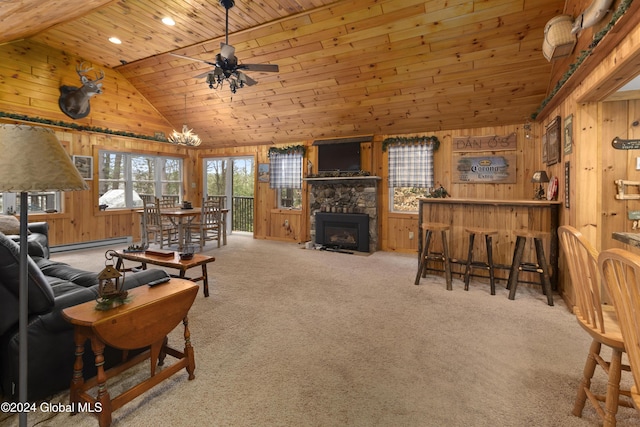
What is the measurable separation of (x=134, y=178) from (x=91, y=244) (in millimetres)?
1592

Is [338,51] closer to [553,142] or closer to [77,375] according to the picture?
[553,142]

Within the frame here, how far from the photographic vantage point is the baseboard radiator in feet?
18.1

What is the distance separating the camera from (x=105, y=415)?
4.88 ft

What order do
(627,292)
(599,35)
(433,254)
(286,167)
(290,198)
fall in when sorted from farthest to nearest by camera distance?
1. (290,198)
2. (286,167)
3. (433,254)
4. (599,35)
5. (627,292)

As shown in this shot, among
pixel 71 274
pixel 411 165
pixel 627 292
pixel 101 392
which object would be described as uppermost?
pixel 411 165

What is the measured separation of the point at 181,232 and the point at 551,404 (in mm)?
5309

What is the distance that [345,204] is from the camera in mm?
6336

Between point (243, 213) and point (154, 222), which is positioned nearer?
point (154, 222)

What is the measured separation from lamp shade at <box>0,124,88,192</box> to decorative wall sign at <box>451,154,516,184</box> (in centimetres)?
541

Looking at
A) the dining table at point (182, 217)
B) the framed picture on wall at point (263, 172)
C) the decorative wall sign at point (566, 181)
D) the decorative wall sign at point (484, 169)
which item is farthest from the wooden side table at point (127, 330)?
the framed picture on wall at point (263, 172)

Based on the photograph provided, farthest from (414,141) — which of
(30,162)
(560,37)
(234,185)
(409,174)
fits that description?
(30,162)

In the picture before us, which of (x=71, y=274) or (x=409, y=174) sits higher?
(x=409, y=174)

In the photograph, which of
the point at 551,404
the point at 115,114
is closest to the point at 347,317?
the point at 551,404

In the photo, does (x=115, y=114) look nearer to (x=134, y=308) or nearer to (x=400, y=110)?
(x=400, y=110)
